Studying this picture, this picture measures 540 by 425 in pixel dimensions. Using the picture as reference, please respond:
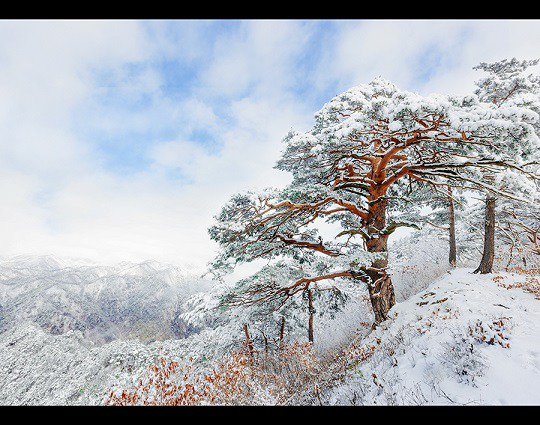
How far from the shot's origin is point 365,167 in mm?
8633

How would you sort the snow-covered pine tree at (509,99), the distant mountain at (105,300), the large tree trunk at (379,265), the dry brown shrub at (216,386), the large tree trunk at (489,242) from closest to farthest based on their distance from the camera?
the dry brown shrub at (216,386)
the snow-covered pine tree at (509,99)
the large tree trunk at (379,265)
the large tree trunk at (489,242)
the distant mountain at (105,300)

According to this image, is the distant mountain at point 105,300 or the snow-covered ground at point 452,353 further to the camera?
the distant mountain at point 105,300

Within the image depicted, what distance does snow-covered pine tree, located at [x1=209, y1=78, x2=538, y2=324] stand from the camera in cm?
552

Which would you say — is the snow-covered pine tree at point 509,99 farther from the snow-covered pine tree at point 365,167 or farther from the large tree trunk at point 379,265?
the large tree trunk at point 379,265

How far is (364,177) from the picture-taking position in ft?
27.1

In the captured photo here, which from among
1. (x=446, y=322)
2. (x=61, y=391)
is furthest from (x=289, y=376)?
(x=61, y=391)

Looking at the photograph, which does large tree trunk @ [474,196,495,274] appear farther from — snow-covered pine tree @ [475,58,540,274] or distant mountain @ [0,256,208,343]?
distant mountain @ [0,256,208,343]

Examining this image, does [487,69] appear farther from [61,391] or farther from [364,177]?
[61,391]

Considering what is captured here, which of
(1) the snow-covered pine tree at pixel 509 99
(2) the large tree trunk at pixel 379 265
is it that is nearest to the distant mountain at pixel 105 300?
(2) the large tree trunk at pixel 379 265

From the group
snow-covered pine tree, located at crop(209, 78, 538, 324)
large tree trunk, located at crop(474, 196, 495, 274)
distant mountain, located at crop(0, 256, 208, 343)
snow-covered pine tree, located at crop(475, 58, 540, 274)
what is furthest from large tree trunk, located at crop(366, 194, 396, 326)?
distant mountain, located at crop(0, 256, 208, 343)

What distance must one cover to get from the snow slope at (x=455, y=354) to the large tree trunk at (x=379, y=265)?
527 mm

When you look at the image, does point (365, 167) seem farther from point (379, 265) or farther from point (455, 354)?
point (455, 354)

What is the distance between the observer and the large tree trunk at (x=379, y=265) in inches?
328
